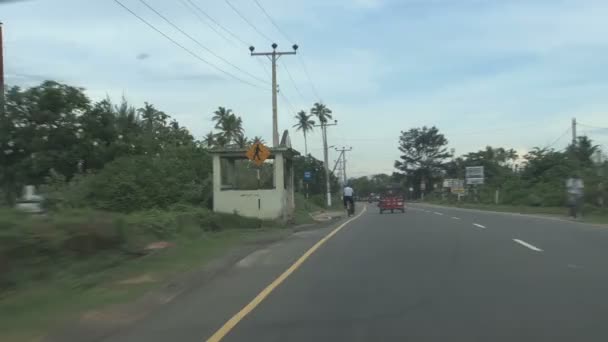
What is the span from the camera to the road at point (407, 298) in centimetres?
734

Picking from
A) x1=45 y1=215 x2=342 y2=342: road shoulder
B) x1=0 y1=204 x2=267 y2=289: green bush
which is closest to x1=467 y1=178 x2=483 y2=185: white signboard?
x1=45 y1=215 x2=342 y2=342: road shoulder

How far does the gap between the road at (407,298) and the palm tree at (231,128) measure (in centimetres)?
7339

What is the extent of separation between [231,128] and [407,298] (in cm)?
8147

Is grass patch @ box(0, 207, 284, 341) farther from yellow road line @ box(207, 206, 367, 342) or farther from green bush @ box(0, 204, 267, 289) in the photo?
yellow road line @ box(207, 206, 367, 342)

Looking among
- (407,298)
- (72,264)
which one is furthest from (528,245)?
(72,264)

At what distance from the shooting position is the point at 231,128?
3526 inches

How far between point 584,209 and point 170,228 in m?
25.0

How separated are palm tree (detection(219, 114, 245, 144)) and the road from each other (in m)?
73.4

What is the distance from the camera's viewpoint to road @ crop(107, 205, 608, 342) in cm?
734

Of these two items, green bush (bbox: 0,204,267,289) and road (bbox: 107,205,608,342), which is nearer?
road (bbox: 107,205,608,342)

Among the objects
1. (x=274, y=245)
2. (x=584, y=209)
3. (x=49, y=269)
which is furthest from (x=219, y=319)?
(x=584, y=209)

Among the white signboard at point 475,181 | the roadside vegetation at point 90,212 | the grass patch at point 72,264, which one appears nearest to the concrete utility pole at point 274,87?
the roadside vegetation at point 90,212

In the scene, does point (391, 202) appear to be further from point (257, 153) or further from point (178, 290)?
point (178, 290)

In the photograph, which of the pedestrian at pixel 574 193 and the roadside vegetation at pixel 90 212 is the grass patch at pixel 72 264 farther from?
the pedestrian at pixel 574 193
